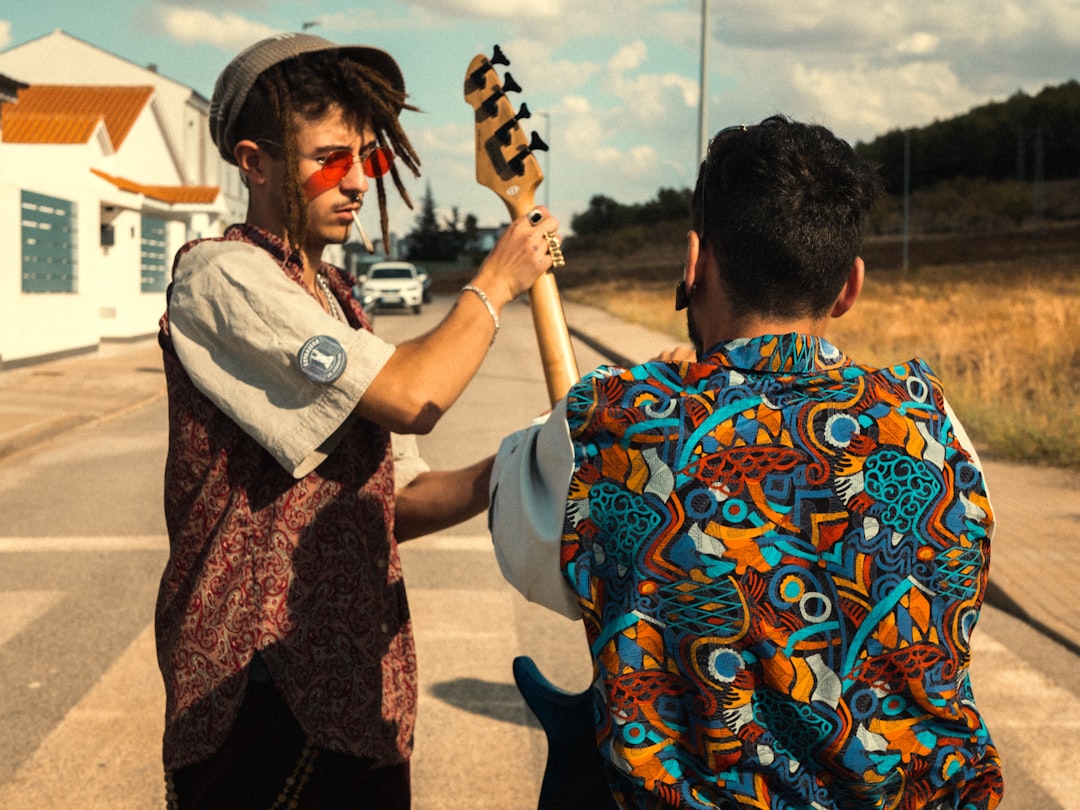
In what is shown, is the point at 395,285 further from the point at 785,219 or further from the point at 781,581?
the point at 781,581

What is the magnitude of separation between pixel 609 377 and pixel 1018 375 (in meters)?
14.4

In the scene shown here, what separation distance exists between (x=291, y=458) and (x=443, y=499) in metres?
0.36

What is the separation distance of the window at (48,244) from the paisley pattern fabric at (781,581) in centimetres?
1834

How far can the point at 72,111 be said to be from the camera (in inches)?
1361

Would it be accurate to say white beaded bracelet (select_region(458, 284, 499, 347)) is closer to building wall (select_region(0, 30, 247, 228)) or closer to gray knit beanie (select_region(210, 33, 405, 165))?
gray knit beanie (select_region(210, 33, 405, 165))

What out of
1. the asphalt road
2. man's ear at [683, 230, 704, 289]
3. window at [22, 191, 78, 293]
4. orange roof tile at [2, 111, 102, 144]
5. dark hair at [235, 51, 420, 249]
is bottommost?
the asphalt road

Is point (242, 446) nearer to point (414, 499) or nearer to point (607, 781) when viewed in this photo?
point (414, 499)

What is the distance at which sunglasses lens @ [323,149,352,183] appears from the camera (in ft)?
6.74

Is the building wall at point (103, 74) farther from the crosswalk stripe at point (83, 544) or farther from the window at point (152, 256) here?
the crosswalk stripe at point (83, 544)

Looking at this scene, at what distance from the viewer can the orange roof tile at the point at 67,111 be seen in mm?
23766

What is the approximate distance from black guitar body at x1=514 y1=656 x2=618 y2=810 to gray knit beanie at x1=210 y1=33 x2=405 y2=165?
3.35 ft

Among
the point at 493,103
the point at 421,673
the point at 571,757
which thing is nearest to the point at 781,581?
the point at 571,757

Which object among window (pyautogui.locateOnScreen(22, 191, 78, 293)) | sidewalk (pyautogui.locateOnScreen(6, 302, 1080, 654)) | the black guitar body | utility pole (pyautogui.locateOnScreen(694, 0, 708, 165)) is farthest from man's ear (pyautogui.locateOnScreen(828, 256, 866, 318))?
utility pole (pyautogui.locateOnScreen(694, 0, 708, 165))

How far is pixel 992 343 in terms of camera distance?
59.9 feet
